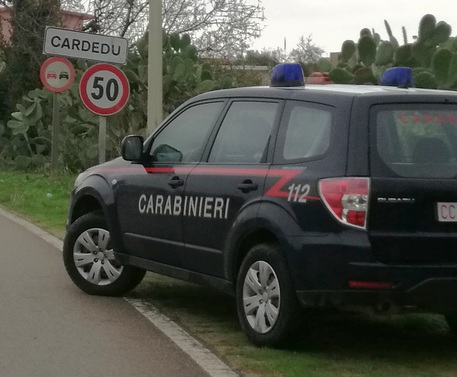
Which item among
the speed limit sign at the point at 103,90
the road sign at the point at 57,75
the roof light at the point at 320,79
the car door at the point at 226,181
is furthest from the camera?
the road sign at the point at 57,75

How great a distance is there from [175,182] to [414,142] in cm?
227

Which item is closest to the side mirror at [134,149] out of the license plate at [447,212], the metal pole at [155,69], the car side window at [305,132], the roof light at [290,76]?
the roof light at [290,76]

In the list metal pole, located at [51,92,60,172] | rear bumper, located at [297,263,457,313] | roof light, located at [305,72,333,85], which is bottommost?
metal pole, located at [51,92,60,172]

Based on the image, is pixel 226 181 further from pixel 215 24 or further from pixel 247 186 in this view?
pixel 215 24

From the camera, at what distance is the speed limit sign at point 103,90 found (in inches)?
626

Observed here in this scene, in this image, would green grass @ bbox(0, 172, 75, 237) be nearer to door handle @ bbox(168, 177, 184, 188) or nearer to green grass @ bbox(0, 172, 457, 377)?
green grass @ bbox(0, 172, 457, 377)

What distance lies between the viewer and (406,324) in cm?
951

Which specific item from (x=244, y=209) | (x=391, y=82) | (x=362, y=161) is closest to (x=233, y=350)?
(x=244, y=209)

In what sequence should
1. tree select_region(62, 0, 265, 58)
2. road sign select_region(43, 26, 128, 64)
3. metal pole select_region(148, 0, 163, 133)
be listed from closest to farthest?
metal pole select_region(148, 0, 163, 133) → road sign select_region(43, 26, 128, 64) → tree select_region(62, 0, 265, 58)

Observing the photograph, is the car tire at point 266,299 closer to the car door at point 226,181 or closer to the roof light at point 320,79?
the car door at point 226,181

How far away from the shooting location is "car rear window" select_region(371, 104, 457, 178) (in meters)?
7.81

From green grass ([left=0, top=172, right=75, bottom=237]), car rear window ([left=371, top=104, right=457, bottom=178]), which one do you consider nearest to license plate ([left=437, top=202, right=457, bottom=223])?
car rear window ([left=371, top=104, right=457, bottom=178])

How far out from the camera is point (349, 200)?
7.66 meters

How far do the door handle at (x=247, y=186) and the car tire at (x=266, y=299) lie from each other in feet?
1.31
